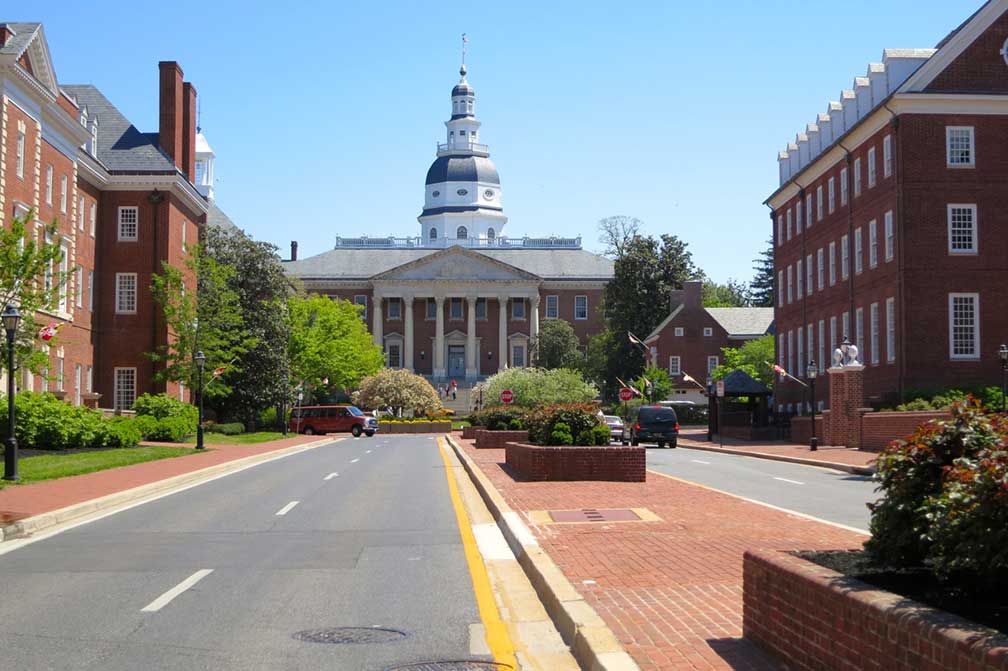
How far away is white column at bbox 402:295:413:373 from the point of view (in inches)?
4867

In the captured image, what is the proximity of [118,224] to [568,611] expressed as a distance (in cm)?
5428

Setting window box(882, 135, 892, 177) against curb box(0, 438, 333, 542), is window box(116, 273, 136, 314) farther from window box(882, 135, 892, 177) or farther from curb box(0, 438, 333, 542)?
window box(882, 135, 892, 177)

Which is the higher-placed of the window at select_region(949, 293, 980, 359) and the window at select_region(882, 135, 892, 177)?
the window at select_region(882, 135, 892, 177)

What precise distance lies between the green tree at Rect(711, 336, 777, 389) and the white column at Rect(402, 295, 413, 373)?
135 ft

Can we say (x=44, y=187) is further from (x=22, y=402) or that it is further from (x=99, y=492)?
(x=99, y=492)

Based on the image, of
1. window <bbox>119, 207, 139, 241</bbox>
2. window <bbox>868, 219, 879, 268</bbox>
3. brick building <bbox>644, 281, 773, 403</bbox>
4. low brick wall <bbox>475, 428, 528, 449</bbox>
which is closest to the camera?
low brick wall <bbox>475, 428, 528, 449</bbox>

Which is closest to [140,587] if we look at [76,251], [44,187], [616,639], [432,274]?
[616,639]

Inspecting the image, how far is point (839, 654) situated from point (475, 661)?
2.82 m

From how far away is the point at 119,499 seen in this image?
20.6 meters

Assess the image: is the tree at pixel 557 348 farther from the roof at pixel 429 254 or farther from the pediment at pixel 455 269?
the roof at pixel 429 254

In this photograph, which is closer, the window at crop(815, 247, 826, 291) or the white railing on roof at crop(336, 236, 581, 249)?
the window at crop(815, 247, 826, 291)

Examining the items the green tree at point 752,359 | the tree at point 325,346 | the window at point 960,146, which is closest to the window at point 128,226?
the tree at point 325,346

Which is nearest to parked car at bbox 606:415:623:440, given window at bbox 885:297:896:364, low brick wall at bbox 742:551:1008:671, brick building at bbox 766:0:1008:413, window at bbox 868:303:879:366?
brick building at bbox 766:0:1008:413

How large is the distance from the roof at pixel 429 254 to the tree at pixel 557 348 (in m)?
13.8
